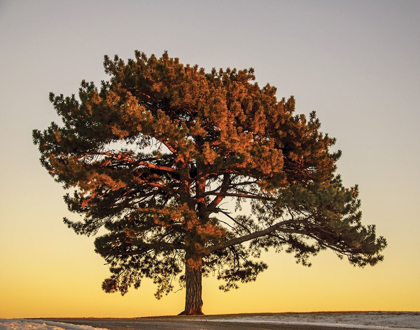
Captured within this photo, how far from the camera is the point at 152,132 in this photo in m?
20.8

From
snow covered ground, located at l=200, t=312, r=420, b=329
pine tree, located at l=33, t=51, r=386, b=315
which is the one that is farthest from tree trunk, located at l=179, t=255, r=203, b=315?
snow covered ground, located at l=200, t=312, r=420, b=329

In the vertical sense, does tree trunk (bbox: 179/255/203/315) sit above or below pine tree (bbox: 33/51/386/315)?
below

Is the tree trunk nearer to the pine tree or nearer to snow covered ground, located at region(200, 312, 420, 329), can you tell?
the pine tree

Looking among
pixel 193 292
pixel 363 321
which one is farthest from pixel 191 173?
pixel 363 321

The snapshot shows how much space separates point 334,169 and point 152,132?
9.07 meters

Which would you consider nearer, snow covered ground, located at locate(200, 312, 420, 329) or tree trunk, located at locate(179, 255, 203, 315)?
snow covered ground, located at locate(200, 312, 420, 329)

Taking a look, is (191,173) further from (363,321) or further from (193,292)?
(363,321)

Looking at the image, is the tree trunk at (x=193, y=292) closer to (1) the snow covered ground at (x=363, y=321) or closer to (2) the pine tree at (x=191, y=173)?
(2) the pine tree at (x=191, y=173)

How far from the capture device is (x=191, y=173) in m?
25.3

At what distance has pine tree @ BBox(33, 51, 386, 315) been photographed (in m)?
20.8

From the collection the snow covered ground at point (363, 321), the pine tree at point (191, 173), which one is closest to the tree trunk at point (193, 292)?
the pine tree at point (191, 173)

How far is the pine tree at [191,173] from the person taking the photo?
68.2 feet

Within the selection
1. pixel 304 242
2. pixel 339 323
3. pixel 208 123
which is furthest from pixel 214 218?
pixel 339 323

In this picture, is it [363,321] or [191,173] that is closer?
[363,321]
